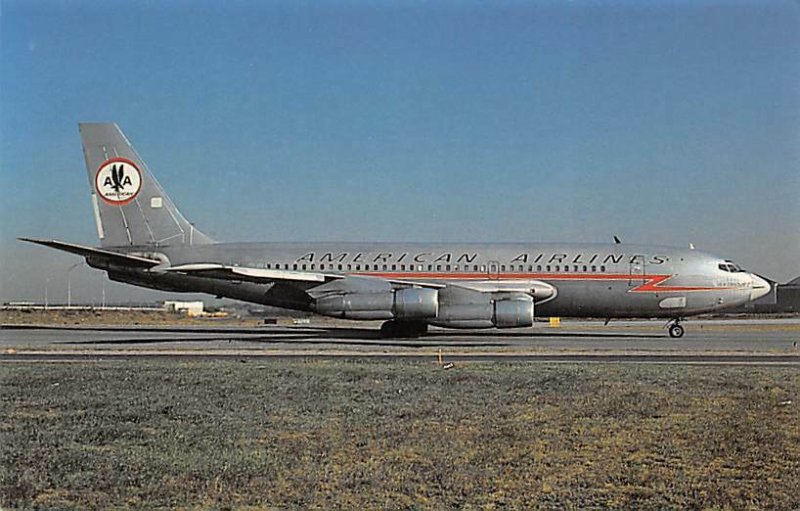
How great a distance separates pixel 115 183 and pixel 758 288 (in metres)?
24.7

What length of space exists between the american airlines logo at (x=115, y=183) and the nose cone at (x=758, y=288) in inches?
929

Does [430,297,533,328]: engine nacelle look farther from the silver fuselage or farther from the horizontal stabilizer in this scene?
the horizontal stabilizer

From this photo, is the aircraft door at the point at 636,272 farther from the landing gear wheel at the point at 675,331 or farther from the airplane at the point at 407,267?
the landing gear wheel at the point at 675,331

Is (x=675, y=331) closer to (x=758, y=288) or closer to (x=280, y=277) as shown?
(x=758, y=288)

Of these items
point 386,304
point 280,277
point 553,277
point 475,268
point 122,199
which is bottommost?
point 386,304

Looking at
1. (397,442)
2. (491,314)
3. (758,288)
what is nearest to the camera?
(397,442)

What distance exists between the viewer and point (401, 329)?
3092 cm

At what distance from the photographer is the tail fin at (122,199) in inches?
1287

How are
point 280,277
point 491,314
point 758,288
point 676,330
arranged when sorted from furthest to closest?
point 676,330
point 758,288
point 280,277
point 491,314

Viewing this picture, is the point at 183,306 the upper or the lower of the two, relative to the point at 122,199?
lower

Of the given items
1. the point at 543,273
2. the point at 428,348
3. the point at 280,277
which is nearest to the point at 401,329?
the point at 280,277

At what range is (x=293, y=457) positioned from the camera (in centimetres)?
917

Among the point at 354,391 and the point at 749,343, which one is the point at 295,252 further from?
the point at 354,391

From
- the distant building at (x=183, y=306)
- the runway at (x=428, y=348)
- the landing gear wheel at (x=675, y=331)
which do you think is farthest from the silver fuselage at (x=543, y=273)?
the distant building at (x=183, y=306)
